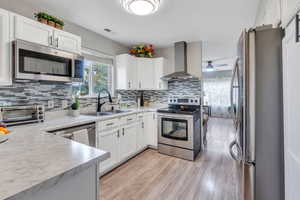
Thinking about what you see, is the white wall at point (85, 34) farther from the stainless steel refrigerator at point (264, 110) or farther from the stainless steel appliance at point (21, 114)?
the stainless steel refrigerator at point (264, 110)

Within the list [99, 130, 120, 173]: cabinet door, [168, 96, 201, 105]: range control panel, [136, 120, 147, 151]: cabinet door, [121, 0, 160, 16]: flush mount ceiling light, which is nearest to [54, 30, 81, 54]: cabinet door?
[121, 0, 160, 16]: flush mount ceiling light

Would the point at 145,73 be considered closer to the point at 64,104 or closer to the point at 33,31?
the point at 64,104

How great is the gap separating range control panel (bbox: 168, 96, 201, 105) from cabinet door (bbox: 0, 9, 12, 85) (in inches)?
111

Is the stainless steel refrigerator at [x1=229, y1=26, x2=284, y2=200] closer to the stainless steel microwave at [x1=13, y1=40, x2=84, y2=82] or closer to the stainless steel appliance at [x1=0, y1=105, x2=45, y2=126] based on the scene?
the stainless steel microwave at [x1=13, y1=40, x2=84, y2=82]

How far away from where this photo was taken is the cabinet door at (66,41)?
73.6 inches

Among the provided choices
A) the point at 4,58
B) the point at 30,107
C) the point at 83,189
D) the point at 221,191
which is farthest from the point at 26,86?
the point at 221,191

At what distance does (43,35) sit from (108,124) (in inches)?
55.4

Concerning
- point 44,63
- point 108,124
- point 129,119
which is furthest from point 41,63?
point 129,119

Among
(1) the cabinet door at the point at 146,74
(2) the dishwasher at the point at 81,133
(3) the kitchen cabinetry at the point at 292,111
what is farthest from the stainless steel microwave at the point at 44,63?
(3) the kitchen cabinetry at the point at 292,111

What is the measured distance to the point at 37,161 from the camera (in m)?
0.74

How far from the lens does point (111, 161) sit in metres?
2.27

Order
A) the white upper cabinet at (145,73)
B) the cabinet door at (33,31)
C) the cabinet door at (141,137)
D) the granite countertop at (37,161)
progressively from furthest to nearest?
the white upper cabinet at (145,73) < the cabinet door at (141,137) < the cabinet door at (33,31) < the granite countertop at (37,161)

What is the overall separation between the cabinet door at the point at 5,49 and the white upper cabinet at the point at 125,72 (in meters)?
1.89

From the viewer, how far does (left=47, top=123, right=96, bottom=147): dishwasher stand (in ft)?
5.35
